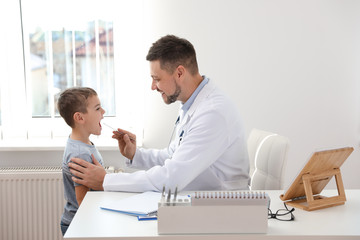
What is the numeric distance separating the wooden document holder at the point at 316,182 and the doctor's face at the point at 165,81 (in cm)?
70

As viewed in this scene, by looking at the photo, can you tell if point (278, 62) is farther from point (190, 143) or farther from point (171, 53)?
point (190, 143)

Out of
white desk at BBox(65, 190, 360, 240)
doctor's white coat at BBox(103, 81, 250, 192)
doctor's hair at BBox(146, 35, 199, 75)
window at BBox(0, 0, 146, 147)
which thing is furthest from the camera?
window at BBox(0, 0, 146, 147)

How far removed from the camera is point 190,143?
182 centimetres

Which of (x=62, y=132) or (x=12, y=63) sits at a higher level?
(x=12, y=63)

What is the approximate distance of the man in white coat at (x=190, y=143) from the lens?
1.78m

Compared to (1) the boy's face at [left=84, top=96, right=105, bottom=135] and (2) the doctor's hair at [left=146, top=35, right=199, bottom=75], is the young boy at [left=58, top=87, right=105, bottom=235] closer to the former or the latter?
(1) the boy's face at [left=84, top=96, right=105, bottom=135]

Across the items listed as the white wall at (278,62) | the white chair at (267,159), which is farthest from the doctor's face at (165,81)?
Result: the white wall at (278,62)

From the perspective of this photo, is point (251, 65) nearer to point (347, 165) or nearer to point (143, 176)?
point (347, 165)

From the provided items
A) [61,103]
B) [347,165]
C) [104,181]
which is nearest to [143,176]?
[104,181]

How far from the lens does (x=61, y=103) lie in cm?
208

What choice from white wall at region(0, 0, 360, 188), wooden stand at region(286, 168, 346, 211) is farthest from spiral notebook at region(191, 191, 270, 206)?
white wall at region(0, 0, 360, 188)

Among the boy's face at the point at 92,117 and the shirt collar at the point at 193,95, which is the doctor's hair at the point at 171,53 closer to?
the shirt collar at the point at 193,95

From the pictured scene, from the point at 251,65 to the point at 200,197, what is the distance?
183 centimetres

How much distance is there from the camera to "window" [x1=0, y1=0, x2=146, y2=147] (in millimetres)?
3008
